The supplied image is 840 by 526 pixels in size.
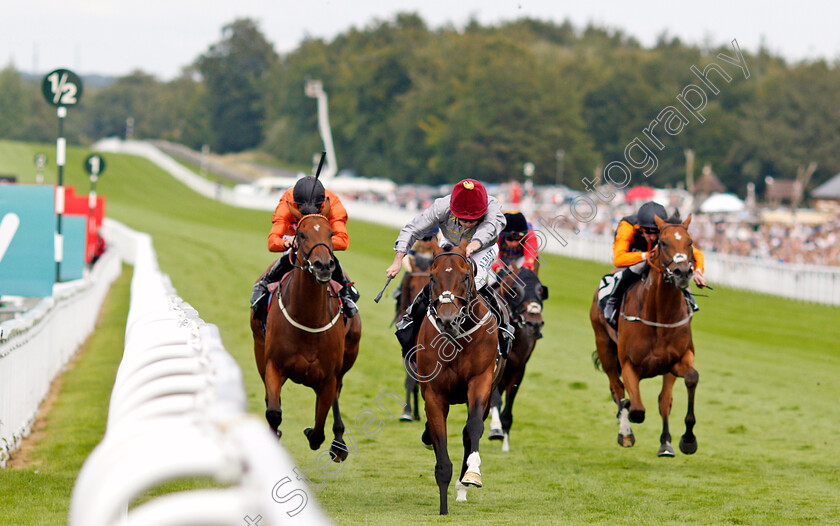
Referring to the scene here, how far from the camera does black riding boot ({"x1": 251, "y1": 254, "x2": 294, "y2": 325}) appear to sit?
827cm

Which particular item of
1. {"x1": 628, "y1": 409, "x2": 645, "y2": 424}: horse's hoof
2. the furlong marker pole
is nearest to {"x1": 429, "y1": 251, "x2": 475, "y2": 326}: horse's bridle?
{"x1": 628, "y1": 409, "x2": 645, "y2": 424}: horse's hoof

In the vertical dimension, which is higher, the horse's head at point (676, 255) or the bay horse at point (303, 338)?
the horse's head at point (676, 255)

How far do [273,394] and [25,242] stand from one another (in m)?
3.48

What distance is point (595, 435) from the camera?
1123 centimetres

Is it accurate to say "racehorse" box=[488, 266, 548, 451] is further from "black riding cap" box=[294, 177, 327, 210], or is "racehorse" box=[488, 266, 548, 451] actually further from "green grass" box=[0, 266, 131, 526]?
"green grass" box=[0, 266, 131, 526]

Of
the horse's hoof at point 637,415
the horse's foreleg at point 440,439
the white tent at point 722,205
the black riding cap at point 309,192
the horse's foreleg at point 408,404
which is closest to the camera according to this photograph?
the horse's foreleg at point 440,439

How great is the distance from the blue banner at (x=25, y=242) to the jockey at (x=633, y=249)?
16.5ft

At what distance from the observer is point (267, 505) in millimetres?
2457

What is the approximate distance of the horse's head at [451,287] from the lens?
675cm

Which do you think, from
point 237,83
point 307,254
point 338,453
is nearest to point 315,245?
point 307,254

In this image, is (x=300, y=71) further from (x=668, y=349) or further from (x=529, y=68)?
(x=668, y=349)

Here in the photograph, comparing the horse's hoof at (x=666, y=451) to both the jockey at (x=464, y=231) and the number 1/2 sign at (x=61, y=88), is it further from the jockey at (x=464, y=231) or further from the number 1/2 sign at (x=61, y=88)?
the number 1/2 sign at (x=61, y=88)

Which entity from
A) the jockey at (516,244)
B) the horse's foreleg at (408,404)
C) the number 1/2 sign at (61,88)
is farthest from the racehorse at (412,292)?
the number 1/2 sign at (61,88)

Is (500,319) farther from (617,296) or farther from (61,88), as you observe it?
(61,88)
